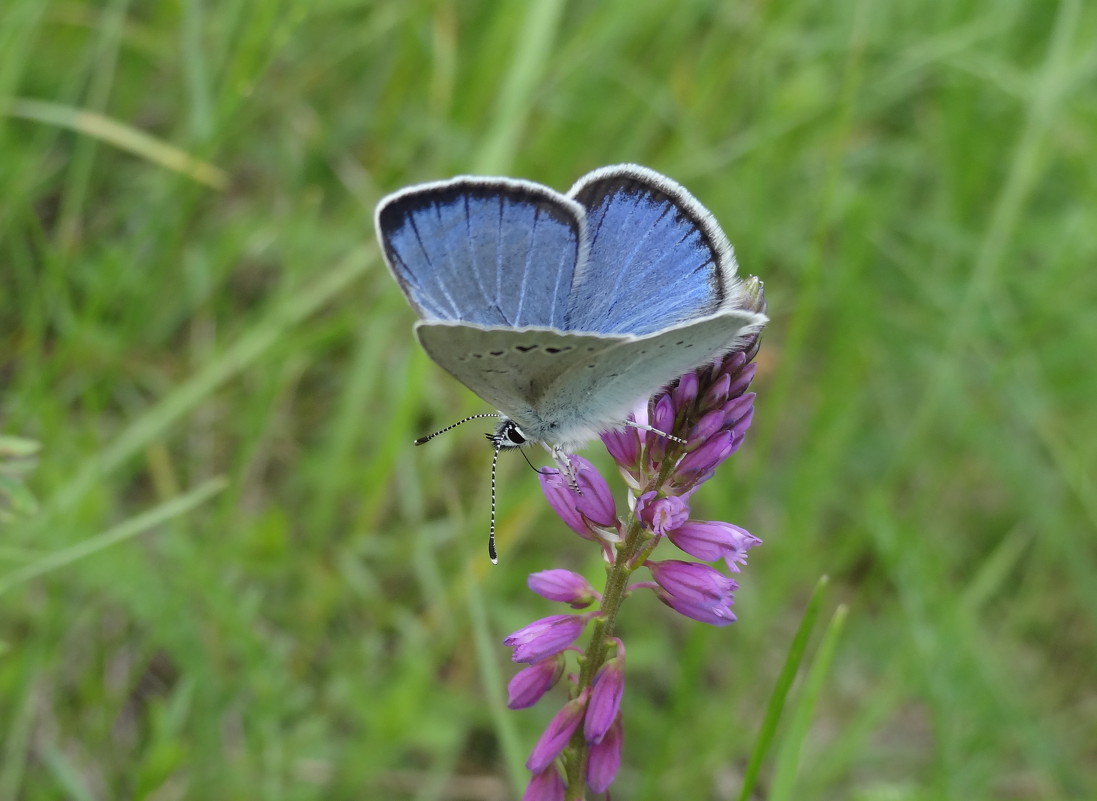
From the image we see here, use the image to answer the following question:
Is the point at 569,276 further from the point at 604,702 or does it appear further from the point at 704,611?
the point at 604,702

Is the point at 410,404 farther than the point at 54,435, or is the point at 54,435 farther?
the point at 410,404

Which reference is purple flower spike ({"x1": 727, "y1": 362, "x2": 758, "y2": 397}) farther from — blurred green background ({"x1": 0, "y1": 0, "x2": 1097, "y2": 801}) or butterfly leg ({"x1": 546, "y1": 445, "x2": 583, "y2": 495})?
blurred green background ({"x1": 0, "y1": 0, "x2": 1097, "y2": 801})

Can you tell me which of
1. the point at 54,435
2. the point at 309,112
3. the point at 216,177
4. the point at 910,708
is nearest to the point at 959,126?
the point at 910,708

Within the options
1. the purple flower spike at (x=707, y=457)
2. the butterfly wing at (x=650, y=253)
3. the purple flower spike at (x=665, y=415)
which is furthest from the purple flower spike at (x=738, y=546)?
the butterfly wing at (x=650, y=253)

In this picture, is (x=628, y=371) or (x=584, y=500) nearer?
(x=584, y=500)

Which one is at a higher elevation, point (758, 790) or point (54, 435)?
point (54, 435)

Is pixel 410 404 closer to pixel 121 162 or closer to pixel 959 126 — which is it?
pixel 121 162

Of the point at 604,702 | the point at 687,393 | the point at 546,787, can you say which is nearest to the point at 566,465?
the point at 687,393
